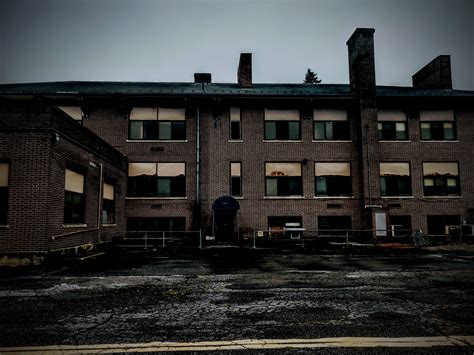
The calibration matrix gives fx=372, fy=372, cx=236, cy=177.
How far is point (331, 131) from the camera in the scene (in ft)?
82.1

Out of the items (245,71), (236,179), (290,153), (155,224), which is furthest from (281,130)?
(155,224)

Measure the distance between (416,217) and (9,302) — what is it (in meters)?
23.6

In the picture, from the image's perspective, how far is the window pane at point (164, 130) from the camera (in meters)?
24.4

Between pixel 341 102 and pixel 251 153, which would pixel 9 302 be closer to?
pixel 251 153

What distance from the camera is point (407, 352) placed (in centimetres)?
403

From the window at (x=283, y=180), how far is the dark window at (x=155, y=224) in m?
6.00

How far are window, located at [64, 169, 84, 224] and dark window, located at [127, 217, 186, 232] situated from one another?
7053 mm

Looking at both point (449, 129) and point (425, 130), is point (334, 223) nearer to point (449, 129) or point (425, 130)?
point (425, 130)

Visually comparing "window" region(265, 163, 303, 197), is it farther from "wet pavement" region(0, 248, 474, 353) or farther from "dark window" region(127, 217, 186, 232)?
"wet pavement" region(0, 248, 474, 353)

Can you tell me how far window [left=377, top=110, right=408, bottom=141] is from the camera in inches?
993

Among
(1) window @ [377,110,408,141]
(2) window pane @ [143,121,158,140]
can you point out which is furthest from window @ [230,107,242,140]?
(1) window @ [377,110,408,141]

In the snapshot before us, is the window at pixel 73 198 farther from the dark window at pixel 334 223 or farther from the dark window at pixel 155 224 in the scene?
the dark window at pixel 334 223

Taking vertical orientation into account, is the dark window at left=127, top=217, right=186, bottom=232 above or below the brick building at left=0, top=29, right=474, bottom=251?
below

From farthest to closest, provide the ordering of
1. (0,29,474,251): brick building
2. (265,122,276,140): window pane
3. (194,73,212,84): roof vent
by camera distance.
Answer: (194,73,212,84): roof vent → (265,122,276,140): window pane → (0,29,474,251): brick building
